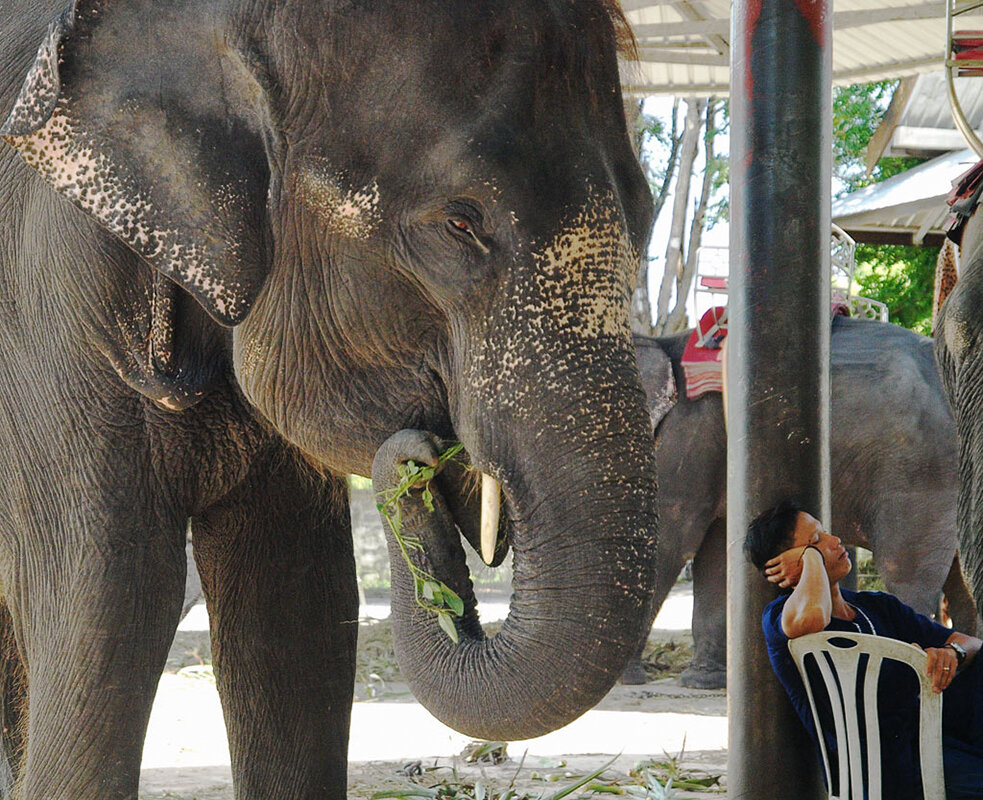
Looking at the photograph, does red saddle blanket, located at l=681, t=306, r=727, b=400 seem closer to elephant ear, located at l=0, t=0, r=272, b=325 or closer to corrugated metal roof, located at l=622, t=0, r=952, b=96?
corrugated metal roof, located at l=622, t=0, r=952, b=96

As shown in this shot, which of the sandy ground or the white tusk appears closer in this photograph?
the white tusk

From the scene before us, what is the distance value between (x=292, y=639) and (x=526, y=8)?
1.42 m

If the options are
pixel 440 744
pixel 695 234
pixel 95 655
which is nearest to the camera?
pixel 95 655

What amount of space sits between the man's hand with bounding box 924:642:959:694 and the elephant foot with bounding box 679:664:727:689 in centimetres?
409

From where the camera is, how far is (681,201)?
49.0 feet

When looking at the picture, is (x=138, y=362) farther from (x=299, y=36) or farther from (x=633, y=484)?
(x=633, y=484)

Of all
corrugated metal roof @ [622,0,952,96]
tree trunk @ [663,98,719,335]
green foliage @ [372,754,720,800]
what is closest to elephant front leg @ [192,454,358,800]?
green foliage @ [372,754,720,800]

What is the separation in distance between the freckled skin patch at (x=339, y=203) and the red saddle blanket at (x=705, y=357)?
4558 mm

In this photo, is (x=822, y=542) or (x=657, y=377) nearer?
(x=822, y=542)

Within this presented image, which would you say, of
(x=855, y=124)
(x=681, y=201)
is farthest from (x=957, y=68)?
(x=855, y=124)

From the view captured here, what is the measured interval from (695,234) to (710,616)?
9220 mm

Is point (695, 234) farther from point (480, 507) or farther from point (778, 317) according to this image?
point (480, 507)

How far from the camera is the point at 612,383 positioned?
1.90 metres

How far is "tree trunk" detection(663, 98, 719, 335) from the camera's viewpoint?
14.4 metres
